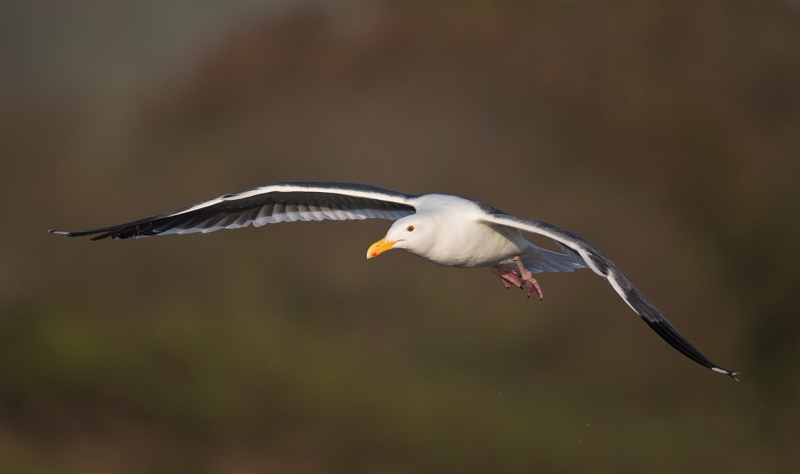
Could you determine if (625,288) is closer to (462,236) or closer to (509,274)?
(462,236)

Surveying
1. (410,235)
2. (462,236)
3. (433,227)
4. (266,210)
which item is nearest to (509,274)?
(462,236)

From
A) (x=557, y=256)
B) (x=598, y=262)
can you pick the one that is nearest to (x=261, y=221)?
(x=557, y=256)

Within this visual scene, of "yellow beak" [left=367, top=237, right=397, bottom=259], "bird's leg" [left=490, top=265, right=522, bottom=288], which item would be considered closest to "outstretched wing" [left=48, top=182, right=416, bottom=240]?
"bird's leg" [left=490, top=265, right=522, bottom=288]

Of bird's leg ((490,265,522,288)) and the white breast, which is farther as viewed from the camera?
bird's leg ((490,265,522,288))

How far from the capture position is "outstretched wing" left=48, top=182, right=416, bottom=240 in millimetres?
6141

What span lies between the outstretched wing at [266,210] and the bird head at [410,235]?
3.30 feet

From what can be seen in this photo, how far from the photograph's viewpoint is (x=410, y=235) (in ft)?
16.5

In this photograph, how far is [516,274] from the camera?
6539mm

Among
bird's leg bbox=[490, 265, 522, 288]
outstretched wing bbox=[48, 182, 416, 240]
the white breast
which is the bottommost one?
bird's leg bbox=[490, 265, 522, 288]

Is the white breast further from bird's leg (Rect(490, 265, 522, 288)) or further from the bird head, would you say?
bird's leg (Rect(490, 265, 522, 288))

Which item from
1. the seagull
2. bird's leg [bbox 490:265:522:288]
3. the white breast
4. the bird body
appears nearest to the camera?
the seagull

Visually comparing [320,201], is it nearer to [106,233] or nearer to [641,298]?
[106,233]

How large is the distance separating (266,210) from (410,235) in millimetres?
2048

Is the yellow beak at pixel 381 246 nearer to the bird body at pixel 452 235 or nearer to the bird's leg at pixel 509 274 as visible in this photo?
the bird body at pixel 452 235
